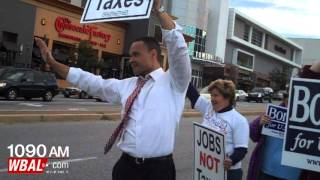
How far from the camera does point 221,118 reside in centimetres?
558

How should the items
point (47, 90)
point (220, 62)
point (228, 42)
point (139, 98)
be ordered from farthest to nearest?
point (228, 42)
point (220, 62)
point (47, 90)
point (139, 98)

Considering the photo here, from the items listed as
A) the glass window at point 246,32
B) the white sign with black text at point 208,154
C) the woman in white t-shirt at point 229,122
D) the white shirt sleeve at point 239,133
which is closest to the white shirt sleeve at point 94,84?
the white sign with black text at point 208,154

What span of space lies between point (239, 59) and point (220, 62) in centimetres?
1704

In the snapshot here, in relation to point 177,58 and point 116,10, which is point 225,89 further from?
point 116,10

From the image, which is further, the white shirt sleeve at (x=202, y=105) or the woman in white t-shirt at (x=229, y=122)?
the white shirt sleeve at (x=202, y=105)

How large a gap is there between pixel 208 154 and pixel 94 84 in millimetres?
1194

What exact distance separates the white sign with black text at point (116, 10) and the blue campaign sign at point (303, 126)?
1.15 m

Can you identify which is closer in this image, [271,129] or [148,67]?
[148,67]

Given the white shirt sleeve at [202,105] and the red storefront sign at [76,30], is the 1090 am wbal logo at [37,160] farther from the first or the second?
the red storefront sign at [76,30]

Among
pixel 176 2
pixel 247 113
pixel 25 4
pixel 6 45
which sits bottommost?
pixel 247 113

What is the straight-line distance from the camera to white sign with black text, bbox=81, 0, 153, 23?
435 cm

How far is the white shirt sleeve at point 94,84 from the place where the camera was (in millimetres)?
4668

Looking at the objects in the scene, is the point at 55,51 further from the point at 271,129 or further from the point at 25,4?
the point at 271,129

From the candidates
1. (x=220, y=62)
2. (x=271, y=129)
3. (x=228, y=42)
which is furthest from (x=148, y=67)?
(x=228, y=42)
